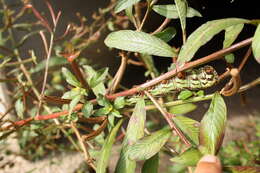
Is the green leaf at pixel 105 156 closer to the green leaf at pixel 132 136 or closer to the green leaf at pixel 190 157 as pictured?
the green leaf at pixel 132 136

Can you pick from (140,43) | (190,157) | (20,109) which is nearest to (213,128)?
(190,157)

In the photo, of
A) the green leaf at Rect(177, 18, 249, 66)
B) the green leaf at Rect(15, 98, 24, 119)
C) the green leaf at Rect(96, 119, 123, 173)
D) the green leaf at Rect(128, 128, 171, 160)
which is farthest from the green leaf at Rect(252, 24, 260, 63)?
the green leaf at Rect(15, 98, 24, 119)

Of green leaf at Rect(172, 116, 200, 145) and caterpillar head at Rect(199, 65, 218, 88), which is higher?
caterpillar head at Rect(199, 65, 218, 88)

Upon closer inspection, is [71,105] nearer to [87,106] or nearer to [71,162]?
[87,106]

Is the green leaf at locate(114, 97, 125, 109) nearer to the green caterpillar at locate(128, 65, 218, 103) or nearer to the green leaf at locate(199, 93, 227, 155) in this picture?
the green caterpillar at locate(128, 65, 218, 103)

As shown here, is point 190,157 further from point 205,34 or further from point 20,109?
point 20,109

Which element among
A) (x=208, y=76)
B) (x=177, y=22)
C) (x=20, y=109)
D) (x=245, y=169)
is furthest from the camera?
(x=177, y=22)

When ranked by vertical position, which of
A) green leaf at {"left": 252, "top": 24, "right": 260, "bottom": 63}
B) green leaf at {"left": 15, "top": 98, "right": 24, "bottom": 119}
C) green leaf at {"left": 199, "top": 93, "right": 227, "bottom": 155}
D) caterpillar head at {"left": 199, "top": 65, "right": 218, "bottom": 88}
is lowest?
green leaf at {"left": 15, "top": 98, "right": 24, "bottom": 119}
